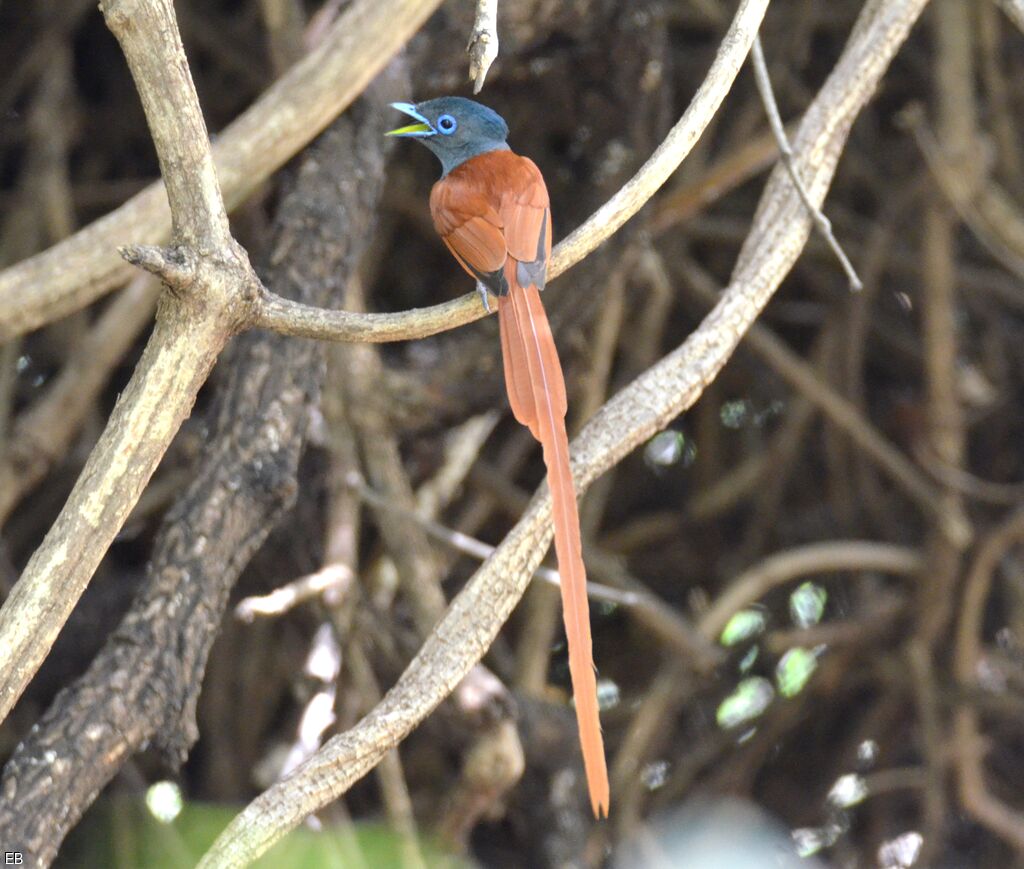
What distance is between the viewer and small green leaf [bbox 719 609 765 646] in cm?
306

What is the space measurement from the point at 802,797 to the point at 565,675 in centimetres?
61

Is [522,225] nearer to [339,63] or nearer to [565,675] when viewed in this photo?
[339,63]

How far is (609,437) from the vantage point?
1.58 m

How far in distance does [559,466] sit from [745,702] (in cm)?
178

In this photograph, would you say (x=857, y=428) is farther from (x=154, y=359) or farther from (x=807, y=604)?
(x=154, y=359)

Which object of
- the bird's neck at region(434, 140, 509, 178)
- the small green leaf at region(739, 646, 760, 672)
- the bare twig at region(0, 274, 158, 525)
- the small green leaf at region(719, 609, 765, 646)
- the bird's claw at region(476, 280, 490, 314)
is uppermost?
the bare twig at region(0, 274, 158, 525)

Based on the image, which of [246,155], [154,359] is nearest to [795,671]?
[246,155]

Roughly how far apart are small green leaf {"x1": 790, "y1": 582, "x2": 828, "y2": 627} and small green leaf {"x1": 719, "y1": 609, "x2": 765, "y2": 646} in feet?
0.26

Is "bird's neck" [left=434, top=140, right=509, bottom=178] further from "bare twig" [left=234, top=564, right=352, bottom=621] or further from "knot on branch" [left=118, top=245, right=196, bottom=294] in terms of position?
"knot on branch" [left=118, top=245, right=196, bottom=294]

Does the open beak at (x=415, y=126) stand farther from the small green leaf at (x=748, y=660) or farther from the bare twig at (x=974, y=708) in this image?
the bare twig at (x=974, y=708)

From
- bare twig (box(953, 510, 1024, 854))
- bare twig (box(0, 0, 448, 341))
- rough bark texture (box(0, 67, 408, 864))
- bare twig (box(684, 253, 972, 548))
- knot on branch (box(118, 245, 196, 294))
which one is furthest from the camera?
bare twig (box(684, 253, 972, 548))

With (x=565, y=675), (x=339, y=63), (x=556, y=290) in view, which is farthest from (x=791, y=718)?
(x=339, y=63)

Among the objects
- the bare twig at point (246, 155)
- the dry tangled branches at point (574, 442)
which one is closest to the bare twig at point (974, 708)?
the dry tangled branches at point (574, 442)

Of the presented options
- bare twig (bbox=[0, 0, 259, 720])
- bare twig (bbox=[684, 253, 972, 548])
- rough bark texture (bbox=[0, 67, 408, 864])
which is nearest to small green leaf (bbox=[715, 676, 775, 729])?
bare twig (bbox=[684, 253, 972, 548])
